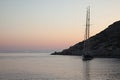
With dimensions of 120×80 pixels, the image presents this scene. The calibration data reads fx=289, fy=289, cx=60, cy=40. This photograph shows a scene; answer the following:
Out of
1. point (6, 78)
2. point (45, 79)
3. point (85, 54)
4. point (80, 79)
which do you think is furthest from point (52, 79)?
point (85, 54)

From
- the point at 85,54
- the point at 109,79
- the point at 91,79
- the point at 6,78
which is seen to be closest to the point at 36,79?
the point at 6,78

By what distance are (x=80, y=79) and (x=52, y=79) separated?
618cm

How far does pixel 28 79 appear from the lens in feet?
204

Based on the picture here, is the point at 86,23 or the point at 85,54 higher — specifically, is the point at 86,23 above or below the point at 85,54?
above

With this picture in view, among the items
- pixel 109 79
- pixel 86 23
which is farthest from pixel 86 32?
pixel 109 79

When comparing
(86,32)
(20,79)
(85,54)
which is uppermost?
(86,32)

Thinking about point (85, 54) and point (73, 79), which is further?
point (85, 54)

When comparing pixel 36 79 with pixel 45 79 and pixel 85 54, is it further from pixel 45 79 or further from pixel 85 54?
pixel 85 54

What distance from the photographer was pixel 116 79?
212 feet

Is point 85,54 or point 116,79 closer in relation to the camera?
point 116,79

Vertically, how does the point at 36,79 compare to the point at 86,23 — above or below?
below

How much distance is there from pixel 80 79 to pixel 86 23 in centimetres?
8279

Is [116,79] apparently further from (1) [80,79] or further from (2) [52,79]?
(2) [52,79]

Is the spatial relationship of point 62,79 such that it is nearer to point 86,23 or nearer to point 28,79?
point 28,79
